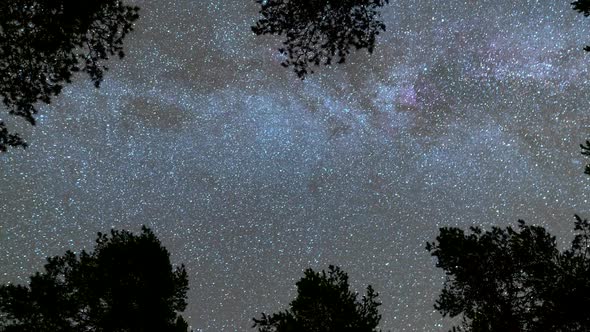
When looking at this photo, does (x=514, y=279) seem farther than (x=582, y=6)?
Yes

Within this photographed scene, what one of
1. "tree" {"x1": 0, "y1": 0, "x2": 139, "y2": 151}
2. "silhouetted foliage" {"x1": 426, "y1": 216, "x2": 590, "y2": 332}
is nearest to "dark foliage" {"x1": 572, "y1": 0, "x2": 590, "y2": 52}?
"silhouetted foliage" {"x1": 426, "y1": 216, "x2": 590, "y2": 332}

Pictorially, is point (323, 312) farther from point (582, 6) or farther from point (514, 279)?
point (582, 6)

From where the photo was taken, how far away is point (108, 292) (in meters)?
14.7

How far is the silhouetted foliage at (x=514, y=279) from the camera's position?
10.4 meters

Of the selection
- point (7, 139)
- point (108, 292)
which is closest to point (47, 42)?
point (7, 139)

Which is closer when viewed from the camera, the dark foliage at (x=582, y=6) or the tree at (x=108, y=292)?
the dark foliage at (x=582, y=6)

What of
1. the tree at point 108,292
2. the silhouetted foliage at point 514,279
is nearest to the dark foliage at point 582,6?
the silhouetted foliage at point 514,279

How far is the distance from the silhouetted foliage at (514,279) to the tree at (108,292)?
9697mm

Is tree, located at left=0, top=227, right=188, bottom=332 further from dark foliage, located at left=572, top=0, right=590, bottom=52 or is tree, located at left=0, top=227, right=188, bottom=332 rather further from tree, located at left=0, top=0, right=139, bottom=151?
dark foliage, located at left=572, top=0, right=590, bottom=52

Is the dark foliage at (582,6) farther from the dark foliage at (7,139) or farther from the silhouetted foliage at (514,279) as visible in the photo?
the dark foliage at (7,139)

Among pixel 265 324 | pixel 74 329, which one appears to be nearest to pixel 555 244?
pixel 265 324

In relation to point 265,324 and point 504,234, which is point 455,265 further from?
point 265,324

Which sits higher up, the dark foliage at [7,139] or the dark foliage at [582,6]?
the dark foliage at [582,6]

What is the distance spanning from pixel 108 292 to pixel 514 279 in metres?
13.4
